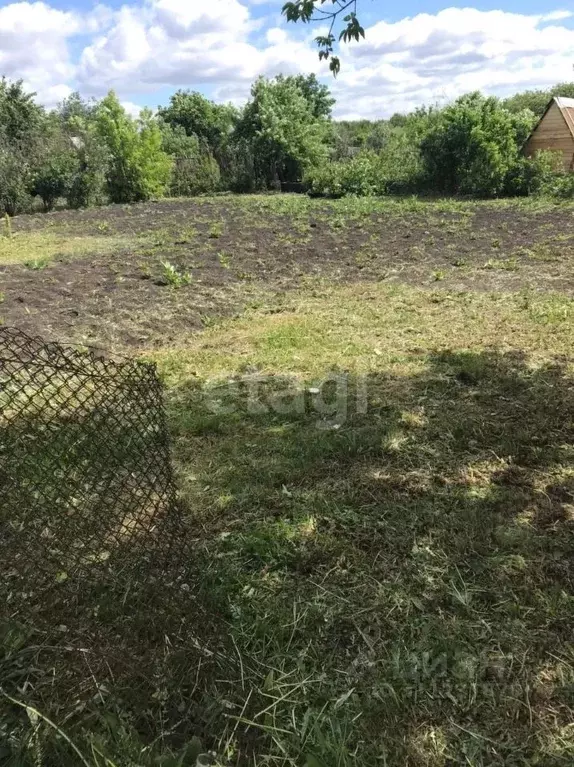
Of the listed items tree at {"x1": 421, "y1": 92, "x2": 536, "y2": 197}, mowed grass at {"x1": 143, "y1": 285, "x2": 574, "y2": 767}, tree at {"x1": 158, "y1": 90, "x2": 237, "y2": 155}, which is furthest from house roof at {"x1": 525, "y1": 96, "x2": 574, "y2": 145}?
tree at {"x1": 158, "y1": 90, "x2": 237, "y2": 155}

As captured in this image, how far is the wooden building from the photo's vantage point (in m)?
15.1

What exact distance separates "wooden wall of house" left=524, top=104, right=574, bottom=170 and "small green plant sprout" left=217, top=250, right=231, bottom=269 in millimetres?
11492

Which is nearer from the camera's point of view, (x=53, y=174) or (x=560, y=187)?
(x=560, y=187)

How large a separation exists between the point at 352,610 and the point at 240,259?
6525mm

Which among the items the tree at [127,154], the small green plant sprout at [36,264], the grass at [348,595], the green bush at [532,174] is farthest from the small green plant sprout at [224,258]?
the tree at [127,154]

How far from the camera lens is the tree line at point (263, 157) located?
47.3 ft

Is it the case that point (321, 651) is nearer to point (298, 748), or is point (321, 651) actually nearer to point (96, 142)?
point (298, 748)

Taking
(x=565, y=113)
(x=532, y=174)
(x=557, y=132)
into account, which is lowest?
(x=532, y=174)

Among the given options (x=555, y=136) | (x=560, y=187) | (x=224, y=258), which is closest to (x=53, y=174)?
(x=224, y=258)

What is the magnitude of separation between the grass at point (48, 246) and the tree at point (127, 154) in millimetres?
6441

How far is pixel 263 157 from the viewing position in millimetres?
20359

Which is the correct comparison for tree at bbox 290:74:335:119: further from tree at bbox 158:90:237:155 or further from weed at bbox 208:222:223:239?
weed at bbox 208:222:223:239

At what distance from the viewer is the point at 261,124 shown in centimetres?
2033
